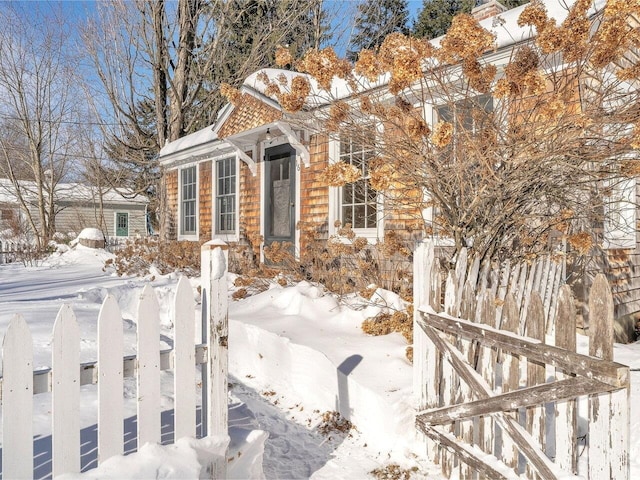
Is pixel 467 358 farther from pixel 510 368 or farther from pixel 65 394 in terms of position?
pixel 65 394

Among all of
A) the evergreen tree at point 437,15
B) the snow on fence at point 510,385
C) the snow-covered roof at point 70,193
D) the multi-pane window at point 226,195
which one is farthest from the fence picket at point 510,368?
the snow-covered roof at point 70,193

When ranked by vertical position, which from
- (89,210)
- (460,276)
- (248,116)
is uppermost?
(248,116)

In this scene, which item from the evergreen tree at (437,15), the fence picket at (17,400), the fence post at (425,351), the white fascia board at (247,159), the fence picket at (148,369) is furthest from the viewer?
the evergreen tree at (437,15)

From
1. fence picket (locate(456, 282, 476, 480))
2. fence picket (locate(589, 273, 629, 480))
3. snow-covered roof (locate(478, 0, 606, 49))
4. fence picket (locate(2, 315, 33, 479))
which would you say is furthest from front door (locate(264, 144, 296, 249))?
fence picket (locate(589, 273, 629, 480))

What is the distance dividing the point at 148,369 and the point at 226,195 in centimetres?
880

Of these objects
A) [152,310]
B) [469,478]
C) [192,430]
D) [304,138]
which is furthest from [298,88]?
[304,138]

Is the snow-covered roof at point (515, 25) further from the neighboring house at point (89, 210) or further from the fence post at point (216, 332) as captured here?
the neighboring house at point (89, 210)

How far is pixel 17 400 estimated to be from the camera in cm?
174

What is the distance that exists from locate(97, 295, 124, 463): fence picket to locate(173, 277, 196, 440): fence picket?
268mm

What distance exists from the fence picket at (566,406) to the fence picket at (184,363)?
1.74m

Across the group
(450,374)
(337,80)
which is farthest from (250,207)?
Result: (450,374)

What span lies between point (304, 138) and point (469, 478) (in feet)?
20.9

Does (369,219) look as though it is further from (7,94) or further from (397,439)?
(7,94)

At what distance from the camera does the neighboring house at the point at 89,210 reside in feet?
82.5
